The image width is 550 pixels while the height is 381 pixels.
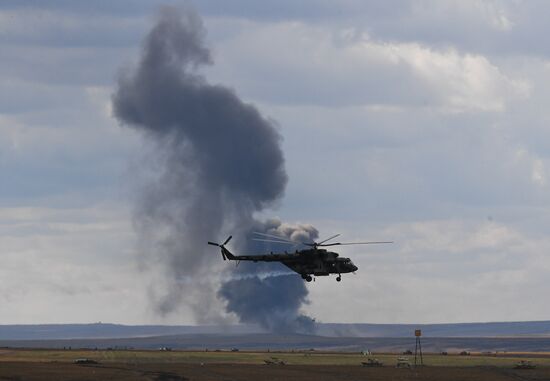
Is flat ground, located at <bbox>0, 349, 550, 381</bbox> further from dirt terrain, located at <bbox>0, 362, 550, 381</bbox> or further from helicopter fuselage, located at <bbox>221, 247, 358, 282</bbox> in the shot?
helicopter fuselage, located at <bbox>221, 247, 358, 282</bbox>

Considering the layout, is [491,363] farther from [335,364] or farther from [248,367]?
[248,367]

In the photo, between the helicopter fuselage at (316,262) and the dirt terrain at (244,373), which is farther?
the helicopter fuselage at (316,262)

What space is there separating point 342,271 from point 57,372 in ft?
117

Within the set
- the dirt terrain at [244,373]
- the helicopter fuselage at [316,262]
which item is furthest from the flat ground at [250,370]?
the helicopter fuselage at [316,262]

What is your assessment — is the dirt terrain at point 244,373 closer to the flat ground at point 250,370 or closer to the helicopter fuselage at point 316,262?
the flat ground at point 250,370

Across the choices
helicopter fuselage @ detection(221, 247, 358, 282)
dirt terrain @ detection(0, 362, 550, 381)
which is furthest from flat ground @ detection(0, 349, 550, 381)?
helicopter fuselage @ detection(221, 247, 358, 282)

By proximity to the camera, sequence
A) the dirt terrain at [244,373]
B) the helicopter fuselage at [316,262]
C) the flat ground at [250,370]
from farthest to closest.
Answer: the helicopter fuselage at [316,262] < the flat ground at [250,370] < the dirt terrain at [244,373]

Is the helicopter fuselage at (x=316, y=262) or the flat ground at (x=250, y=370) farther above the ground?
the helicopter fuselage at (x=316, y=262)

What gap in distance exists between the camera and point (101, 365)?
141750 mm

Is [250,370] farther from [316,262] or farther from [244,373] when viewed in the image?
[316,262]

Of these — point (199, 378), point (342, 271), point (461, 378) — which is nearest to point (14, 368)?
point (199, 378)

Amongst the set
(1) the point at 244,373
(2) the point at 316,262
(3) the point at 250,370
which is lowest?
(1) the point at 244,373

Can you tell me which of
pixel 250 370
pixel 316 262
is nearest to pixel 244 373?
pixel 250 370

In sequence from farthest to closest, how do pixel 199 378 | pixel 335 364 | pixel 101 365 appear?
pixel 335 364 < pixel 101 365 < pixel 199 378
